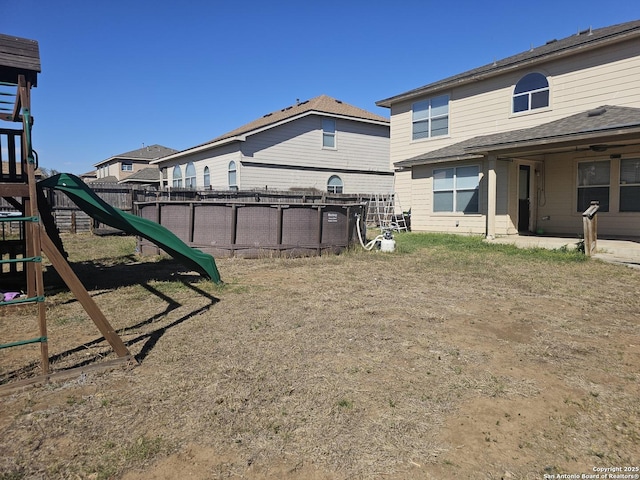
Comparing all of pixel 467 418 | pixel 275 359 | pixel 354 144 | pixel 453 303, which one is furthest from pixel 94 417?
pixel 354 144

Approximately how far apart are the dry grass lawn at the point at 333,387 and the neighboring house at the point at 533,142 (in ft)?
21.5

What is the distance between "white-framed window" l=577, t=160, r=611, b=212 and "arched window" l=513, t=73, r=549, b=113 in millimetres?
2483

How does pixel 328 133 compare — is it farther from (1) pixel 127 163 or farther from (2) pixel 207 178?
(1) pixel 127 163

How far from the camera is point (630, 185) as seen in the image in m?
12.0

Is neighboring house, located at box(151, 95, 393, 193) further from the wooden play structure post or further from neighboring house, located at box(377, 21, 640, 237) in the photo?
the wooden play structure post

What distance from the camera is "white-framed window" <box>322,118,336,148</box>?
901 inches

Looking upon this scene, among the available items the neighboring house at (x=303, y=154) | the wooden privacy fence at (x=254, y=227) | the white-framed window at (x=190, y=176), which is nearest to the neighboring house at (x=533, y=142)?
the neighboring house at (x=303, y=154)

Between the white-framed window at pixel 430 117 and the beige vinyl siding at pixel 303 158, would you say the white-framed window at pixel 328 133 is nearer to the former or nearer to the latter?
the beige vinyl siding at pixel 303 158

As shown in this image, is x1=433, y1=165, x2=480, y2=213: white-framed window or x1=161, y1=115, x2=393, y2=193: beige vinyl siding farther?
x1=161, y1=115, x2=393, y2=193: beige vinyl siding

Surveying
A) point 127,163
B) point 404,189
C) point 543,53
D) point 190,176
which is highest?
point 127,163

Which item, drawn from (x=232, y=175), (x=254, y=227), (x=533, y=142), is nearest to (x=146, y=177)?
(x=232, y=175)

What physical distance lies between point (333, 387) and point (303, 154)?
19689 mm

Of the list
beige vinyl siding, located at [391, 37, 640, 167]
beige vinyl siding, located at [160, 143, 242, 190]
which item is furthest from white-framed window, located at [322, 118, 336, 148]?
beige vinyl siding, located at [391, 37, 640, 167]

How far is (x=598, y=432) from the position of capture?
279 centimetres
